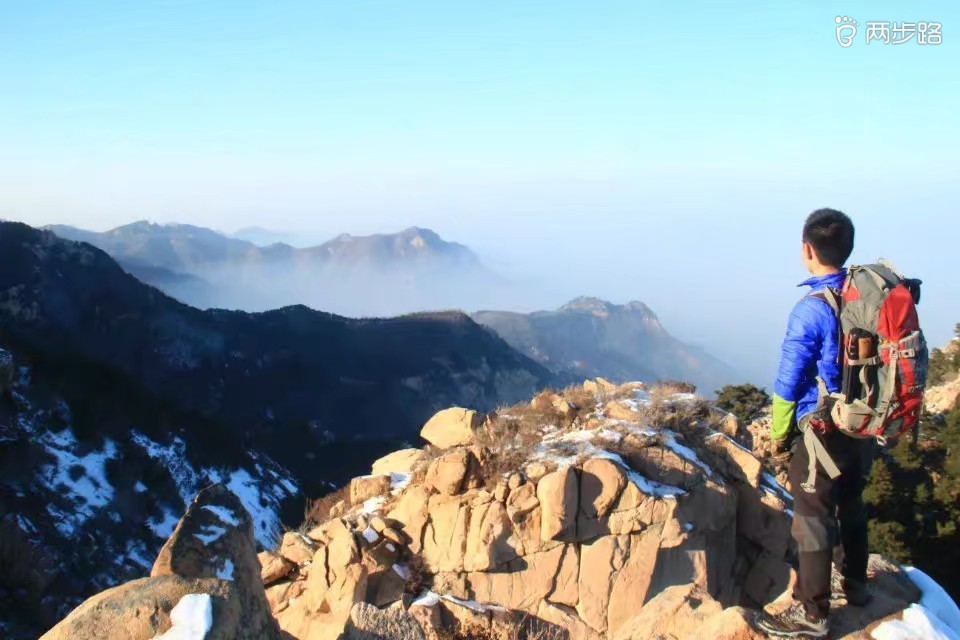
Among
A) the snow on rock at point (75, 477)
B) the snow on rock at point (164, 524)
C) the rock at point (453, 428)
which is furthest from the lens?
the snow on rock at point (164, 524)

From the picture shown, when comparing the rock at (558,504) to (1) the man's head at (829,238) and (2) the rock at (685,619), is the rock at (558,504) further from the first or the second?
(1) the man's head at (829,238)

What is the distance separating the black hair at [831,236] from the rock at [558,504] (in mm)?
6489

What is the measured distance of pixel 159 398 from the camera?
48.0 m

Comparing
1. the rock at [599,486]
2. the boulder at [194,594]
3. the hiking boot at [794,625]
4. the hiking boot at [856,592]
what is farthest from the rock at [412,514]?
the hiking boot at [856,592]

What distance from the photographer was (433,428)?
43.6ft

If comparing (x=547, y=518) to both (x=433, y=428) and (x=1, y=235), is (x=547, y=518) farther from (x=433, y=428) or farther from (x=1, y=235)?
(x=1, y=235)

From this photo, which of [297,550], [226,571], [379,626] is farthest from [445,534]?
[226,571]

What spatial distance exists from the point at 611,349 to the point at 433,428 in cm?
17193

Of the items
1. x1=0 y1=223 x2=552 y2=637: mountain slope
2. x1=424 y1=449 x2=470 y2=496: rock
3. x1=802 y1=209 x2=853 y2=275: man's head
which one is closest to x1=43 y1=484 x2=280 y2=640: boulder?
x1=424 y1=449 x2=470 y2=496: rock

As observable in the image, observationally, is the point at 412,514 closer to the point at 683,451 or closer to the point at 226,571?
the point at 683,451

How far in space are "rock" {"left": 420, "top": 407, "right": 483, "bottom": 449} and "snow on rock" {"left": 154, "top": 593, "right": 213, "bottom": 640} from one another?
286 inches

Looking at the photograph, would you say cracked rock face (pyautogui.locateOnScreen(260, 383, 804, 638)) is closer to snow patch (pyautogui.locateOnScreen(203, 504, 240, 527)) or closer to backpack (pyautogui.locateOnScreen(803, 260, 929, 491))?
snow patch (pyautogui.locateOnScreen(203, 504, 240, 527))

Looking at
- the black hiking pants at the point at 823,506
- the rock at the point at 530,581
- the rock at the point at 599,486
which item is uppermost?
the black hiking pants at the point at 823,506

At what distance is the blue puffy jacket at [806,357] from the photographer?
14.1 ft
